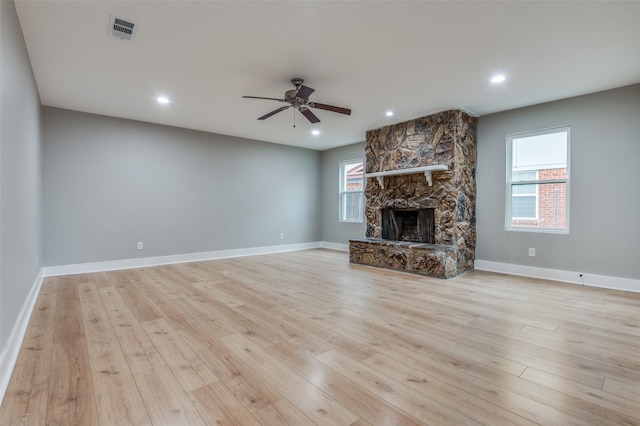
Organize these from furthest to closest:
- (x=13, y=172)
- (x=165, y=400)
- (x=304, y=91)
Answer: (x=304, y=91)
(x=13, y=172)
(x=165, y=400)

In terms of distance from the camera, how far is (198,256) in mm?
6035

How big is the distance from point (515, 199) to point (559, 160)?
30.8 inches

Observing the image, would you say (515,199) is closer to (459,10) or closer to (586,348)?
(586,348)

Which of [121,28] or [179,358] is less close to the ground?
[121,28]

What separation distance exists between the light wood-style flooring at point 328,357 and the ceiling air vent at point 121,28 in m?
2.63

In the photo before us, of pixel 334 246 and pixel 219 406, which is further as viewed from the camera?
pixel 334 246

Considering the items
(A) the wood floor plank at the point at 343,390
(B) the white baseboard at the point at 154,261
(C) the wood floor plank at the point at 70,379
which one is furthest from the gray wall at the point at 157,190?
(A) the wood floor plank at the point at 343,390

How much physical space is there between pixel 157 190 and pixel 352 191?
13.8 ft

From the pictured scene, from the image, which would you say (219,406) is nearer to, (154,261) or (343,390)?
(343,390)

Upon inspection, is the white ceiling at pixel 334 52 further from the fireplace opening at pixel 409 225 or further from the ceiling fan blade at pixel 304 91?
the fireplace opening at pixel 409 225

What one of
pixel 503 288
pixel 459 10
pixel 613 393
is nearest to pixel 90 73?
pixel 459 10

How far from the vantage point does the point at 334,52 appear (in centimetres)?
302

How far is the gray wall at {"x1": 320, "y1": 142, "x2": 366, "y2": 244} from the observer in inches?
283

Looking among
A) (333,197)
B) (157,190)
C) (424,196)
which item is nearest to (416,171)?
(424,196)
